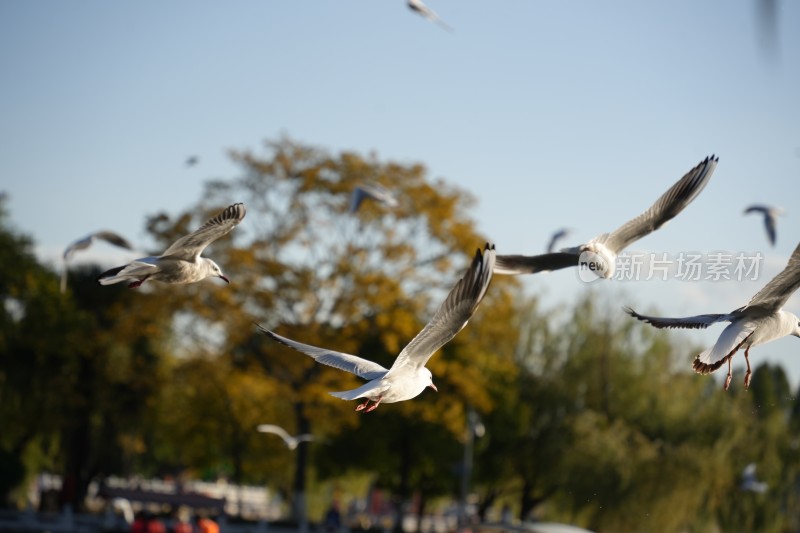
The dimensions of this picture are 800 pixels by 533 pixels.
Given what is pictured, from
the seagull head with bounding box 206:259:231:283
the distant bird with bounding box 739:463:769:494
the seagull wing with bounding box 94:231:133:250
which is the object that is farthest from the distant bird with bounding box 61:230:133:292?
the distant bird with bounding box 739:463:769:494

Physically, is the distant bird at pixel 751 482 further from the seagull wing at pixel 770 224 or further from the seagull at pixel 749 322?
the seagull at pixel 749 322

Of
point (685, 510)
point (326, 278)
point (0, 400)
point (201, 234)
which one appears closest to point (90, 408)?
point (0, 400)

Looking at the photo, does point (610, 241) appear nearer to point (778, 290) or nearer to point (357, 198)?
point (778, 290)

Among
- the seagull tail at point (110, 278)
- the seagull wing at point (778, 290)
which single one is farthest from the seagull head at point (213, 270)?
the seagull wing at point (778, 290)

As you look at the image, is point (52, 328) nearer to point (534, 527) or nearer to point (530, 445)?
point (530, 445)

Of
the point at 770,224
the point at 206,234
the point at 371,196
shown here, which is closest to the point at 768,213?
the point at 770,224

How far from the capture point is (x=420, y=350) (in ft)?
26.5

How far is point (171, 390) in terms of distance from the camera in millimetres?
36906

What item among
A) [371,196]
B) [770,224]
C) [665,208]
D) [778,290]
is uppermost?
[371,196]

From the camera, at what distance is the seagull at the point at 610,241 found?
979 cm

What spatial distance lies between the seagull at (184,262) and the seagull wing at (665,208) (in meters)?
3.19

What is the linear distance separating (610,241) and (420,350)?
2864 mm

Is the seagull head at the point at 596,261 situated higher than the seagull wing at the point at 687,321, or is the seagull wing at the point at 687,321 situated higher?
the seagull head at the point at 596,261

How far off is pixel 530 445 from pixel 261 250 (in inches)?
367
